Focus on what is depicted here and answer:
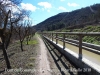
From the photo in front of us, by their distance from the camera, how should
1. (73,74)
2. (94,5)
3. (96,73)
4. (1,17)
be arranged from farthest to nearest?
1. (94,5)
2. (1,17)
3. (73,74)
4. (96,73)

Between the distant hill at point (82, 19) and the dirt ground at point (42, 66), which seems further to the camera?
the distant hill at point (82, 19)

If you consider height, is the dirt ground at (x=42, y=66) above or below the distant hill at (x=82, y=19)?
below

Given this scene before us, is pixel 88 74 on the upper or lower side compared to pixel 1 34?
lower

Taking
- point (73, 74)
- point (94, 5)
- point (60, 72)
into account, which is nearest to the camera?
point (73, 74)

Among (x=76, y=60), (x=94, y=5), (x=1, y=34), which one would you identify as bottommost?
(x=76, y=60)

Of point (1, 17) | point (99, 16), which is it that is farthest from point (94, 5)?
point (1, 17)

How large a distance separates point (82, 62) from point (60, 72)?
2.89 ft

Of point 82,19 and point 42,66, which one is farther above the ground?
→ point 82,19

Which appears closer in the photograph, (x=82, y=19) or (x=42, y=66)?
(x=42, y=66)

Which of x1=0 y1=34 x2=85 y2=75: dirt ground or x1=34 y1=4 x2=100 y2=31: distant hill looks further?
x1=34 y1=4 x2=100 y2=31: distant hill

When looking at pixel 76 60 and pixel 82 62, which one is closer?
pixel 82 62

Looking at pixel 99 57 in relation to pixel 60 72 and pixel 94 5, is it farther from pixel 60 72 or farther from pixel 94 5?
pixel 94 5

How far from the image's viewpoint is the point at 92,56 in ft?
20.6

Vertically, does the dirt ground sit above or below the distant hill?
below
